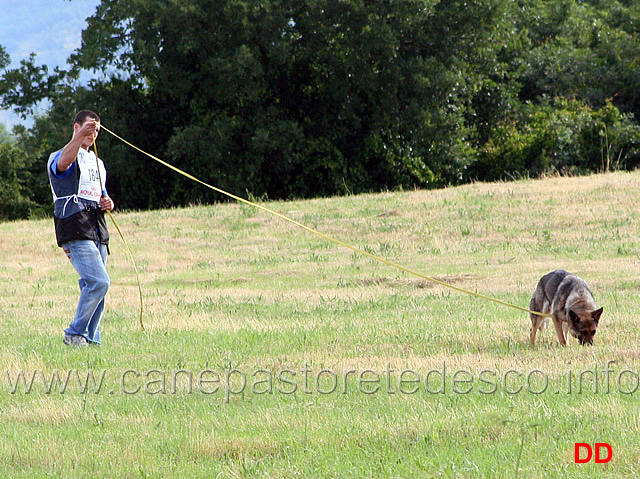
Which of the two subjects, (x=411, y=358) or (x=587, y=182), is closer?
(x=411, y=358)

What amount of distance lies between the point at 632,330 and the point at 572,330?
853 mm

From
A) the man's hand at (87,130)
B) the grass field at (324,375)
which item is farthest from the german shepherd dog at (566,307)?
the man's hand at (87,130)

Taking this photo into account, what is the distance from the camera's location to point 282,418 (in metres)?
5.54

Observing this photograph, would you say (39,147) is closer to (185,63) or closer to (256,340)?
(185,63)

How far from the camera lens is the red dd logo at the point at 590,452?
452cm

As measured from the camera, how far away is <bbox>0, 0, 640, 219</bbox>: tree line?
2956 cm

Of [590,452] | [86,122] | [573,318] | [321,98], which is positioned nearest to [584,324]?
[573,318]

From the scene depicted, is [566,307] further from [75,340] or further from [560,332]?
[75,340]

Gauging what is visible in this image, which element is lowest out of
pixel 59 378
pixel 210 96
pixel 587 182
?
pixel 59 378

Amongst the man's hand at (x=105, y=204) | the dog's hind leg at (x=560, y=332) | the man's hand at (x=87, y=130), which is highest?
the man's hand at (x=87, y=130)

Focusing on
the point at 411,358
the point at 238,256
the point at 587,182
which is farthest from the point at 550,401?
the point at 587,182

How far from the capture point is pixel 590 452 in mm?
4629

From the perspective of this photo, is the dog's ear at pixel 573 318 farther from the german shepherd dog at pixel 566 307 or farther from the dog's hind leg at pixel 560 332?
the dog's hind leg at pixel 560 332

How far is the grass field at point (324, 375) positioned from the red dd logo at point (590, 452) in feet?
0.16
